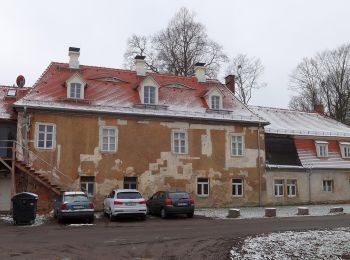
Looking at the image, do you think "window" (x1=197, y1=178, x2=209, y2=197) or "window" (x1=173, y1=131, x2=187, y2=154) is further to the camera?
"window" (x1=197, y1=178, x2=209, y2=197)

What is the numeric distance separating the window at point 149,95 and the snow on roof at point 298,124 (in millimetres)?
9575

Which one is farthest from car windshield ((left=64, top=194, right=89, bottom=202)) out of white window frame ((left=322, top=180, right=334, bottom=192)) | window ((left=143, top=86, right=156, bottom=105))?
white window frame ((left=322, top=180, right=334, bottom=192))

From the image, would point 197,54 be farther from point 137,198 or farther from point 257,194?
point 137,198

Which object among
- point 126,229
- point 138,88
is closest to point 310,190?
point 138,88

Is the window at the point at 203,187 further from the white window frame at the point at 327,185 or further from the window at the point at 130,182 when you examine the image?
the white window frame at the point at 327,185

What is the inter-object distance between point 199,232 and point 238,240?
8.70 ft

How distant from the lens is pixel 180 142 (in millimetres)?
31141

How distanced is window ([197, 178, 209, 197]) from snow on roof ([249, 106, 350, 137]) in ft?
22.8

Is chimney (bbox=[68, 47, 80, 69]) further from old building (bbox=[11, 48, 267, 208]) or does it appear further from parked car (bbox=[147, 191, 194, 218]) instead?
parked car (bbox=[147, 191, 194, 218])

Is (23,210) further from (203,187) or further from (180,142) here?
(203,187)

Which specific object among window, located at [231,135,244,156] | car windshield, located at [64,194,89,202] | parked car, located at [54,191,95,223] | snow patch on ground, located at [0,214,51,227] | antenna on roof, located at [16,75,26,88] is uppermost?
antenna on roof, located at [16,75,26,88]

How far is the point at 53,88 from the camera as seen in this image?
29812 mm

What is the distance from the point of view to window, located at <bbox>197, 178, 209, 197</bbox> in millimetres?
31250

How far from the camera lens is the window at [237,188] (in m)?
32.2
